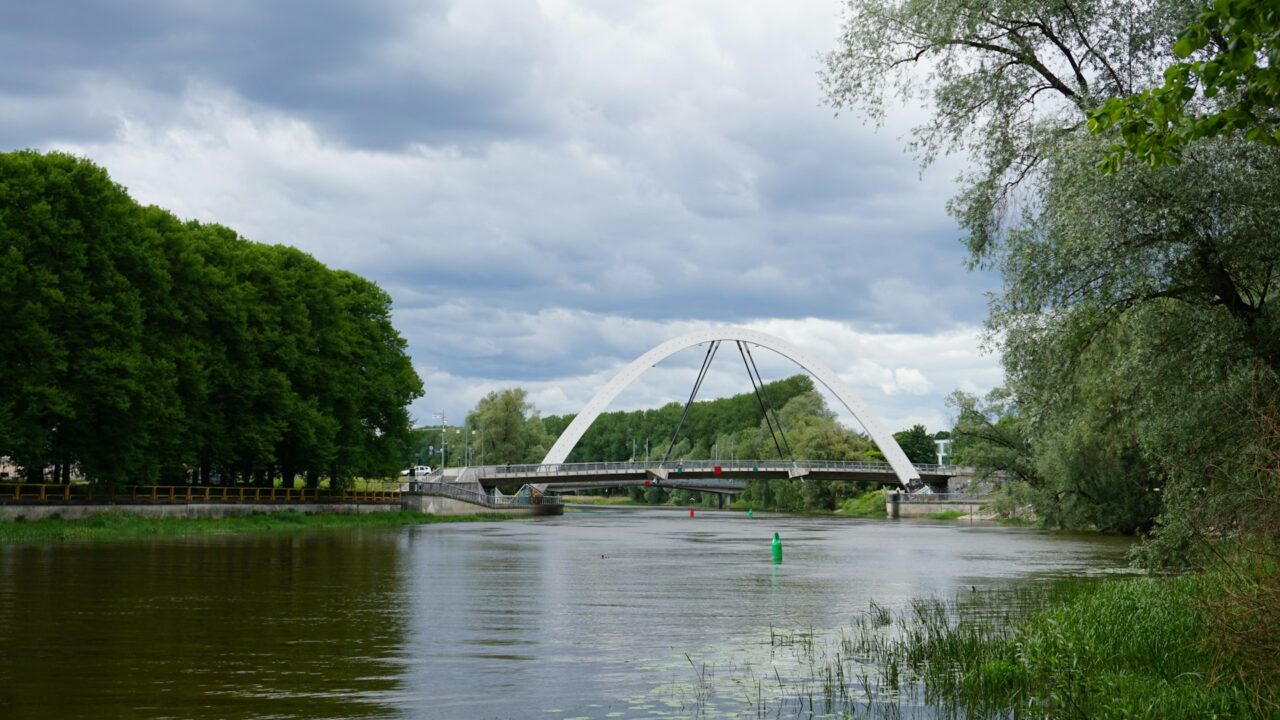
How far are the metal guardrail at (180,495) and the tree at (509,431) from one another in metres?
48.3

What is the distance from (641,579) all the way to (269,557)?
11.9 meters

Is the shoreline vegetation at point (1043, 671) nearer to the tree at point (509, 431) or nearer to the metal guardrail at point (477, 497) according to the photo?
the metal guardrail at point (477, 497)

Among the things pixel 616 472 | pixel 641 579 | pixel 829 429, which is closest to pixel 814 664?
pixel 641 579

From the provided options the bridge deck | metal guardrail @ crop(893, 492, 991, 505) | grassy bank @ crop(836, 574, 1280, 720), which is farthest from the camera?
metal guardrail @ crop(893, 492, 991, 505)

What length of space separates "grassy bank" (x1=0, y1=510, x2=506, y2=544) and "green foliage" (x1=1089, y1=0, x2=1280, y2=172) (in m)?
36.7

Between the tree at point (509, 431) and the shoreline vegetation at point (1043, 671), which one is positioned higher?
the tree at point (509, 431)

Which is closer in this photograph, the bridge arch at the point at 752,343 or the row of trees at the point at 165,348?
the row of trees at the point at 165,348

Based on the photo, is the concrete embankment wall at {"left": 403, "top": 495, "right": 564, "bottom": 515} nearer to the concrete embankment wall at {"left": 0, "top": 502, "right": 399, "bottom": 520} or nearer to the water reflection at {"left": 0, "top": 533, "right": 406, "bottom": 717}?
the concrete embankment wall at {"left": 0, "top": 502, "right": 399, "bottom": 520}

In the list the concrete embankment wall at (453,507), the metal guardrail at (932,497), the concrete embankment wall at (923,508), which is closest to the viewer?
the concrete embankment wall at (453,507)

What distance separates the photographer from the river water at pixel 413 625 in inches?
469

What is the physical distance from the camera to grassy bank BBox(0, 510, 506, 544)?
125ft

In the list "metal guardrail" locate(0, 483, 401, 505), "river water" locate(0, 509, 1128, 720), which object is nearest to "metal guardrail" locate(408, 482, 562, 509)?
"metal guardrail" locate(0, 483, 401, 505)

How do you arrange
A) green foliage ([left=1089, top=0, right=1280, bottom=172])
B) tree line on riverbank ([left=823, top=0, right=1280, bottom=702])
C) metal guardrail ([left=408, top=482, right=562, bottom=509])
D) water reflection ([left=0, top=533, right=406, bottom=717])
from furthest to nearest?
metal guardrail ([left=408, top=482, right=562, bottom=509]) → tree line on riverbank ([left=823, top=0, right=1280, bottom=702]) → water reflection ([left=0, top=533, right=406, bottom=717]) → green foliage ([left=1089, top=0, right=1280, bottom=172])

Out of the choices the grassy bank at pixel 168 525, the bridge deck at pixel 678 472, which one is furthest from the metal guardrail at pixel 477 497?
the grassy bank at pixel 168 525
